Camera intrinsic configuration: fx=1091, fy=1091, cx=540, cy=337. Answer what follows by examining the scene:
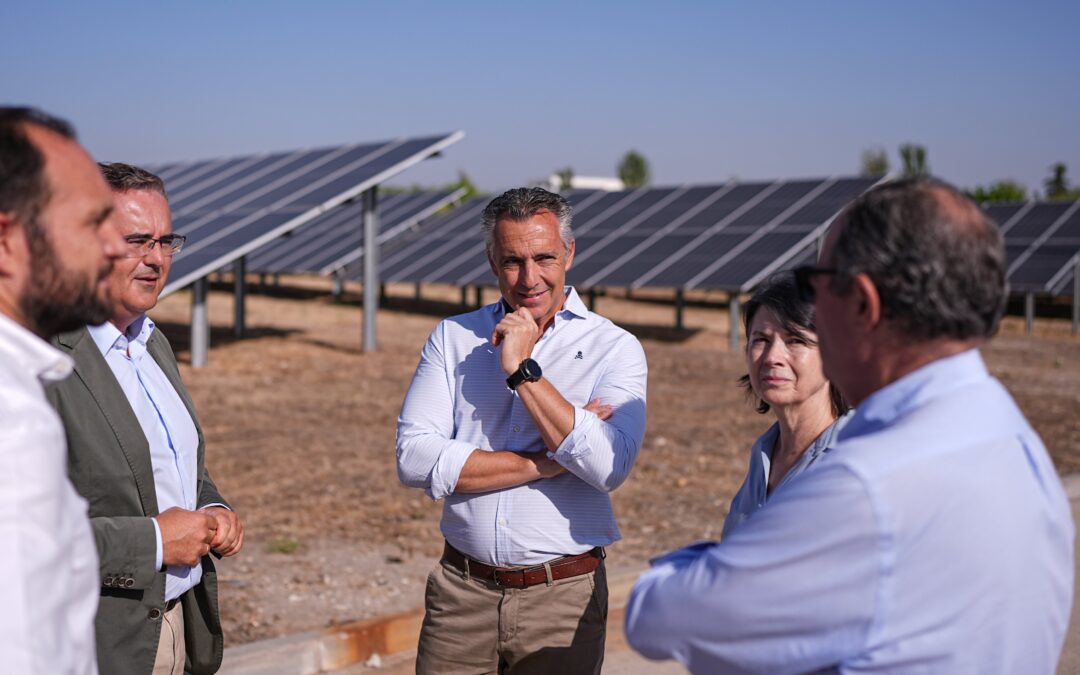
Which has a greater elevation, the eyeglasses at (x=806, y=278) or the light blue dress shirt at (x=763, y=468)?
the eyeglasses at (x=806, y=278)

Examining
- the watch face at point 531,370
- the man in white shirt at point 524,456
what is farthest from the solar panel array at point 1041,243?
the watch face at point 531,370

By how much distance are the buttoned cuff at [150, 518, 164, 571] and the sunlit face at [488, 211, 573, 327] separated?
47.9 inches

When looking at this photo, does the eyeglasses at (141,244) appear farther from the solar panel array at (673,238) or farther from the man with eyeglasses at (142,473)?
the solar panel array at (673,238)

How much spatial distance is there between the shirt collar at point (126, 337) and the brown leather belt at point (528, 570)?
42.1 inches

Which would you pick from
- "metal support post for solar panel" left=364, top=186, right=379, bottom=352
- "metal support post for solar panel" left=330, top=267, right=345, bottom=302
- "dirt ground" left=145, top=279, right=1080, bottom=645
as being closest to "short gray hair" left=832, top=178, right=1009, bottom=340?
"dirt ground" left=145, top=279, right=1080, bottom=645

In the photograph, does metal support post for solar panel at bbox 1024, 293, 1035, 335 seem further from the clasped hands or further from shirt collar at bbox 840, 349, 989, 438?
shirt collar at bbox 840, 349, 989, 438

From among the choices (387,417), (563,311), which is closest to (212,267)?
(387,417)

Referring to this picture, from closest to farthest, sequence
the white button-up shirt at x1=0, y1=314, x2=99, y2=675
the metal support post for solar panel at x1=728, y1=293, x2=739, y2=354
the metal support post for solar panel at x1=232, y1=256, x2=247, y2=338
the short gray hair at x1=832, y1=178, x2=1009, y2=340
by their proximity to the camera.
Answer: the white button-up shirt at x1=0, y1=314, x2=99, y2=675
the short gray hair at x1=832, y1=178, x2=1009, y2=340
the metal support post for solar panel at x1=232, y1=256, x2=247, y2=338
the metal support post for solar panel at x1=728, y1=293, x2=739, y2=354

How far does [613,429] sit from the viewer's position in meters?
3.10

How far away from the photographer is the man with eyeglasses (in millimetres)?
2539

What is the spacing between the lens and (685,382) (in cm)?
1363

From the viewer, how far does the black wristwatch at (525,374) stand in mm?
2965

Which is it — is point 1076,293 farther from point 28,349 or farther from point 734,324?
point 28,349

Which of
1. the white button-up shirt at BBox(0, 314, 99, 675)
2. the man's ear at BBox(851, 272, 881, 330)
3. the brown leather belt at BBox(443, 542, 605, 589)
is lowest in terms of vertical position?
the brown leather belt at BBox(443, 542, 605, 589)
